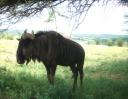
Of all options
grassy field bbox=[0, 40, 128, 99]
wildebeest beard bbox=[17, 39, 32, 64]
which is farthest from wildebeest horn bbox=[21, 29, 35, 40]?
grassy field bbox=[0, 40, 128, 99]

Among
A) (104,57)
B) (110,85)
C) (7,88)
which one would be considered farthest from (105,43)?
(7,88)

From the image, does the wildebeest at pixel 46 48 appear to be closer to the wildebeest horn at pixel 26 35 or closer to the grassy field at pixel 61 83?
the wildebeest horn at pixel 26 35

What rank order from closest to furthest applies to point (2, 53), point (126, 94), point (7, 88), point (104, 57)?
point (7, 88), point (126, 94), point (2, 53), point (104, 57)

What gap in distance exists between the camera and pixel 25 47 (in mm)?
11234

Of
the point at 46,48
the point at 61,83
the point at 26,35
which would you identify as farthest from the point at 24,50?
the point at 61,83

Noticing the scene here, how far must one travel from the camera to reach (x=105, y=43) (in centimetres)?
2961

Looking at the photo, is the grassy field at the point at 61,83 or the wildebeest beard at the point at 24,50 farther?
the wildebeest beard at the point at 24,50

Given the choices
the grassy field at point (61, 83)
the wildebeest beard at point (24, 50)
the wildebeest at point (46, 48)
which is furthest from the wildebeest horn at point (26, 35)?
the grassy field at point (61, 83)

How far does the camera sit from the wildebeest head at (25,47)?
11.1 meters

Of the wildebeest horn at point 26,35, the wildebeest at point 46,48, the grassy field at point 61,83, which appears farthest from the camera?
the wildebeest at point 46,48

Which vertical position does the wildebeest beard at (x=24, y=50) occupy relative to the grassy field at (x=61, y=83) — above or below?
above

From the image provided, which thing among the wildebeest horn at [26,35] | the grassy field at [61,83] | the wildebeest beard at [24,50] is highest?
the wildebeest horn at [26,35]

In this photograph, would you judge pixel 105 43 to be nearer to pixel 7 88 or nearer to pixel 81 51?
pixel 81 51

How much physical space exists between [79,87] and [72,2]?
326 centimetres
